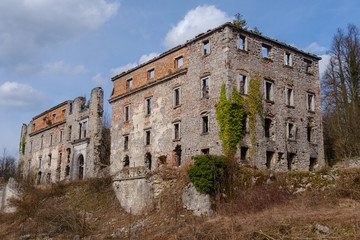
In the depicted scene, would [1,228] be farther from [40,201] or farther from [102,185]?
[102,185]

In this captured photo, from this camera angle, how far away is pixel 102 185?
2586 centimetres

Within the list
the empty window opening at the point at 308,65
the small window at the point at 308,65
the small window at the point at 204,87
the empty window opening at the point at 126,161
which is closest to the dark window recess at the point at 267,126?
the small window at the point at 204,87

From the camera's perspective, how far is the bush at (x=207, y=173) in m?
18.1

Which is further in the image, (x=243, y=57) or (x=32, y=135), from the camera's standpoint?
(x=32, y=135)

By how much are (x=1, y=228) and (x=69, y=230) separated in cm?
740

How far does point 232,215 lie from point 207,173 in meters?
2.79

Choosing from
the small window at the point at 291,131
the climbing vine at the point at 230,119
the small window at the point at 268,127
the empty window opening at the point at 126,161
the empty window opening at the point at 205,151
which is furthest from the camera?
the empty window opening at the point at 126,161

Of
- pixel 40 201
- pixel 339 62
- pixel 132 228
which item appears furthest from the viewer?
pixel 339 62

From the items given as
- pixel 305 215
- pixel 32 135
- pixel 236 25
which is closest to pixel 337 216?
pixel 305 215

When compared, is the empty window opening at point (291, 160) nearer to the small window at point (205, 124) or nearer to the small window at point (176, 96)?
the small window at point (205, 124)

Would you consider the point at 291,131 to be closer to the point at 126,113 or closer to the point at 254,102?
the point at 254,102

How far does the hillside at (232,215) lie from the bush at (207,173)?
821 mm

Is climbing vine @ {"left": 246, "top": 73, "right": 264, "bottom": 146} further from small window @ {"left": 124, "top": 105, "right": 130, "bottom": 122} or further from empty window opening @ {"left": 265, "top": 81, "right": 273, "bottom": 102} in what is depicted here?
small window @ {"left": 124, "top": 105, "right": 130, "bottom": 122}

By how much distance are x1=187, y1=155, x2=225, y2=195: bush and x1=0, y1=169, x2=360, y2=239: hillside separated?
82 cm
